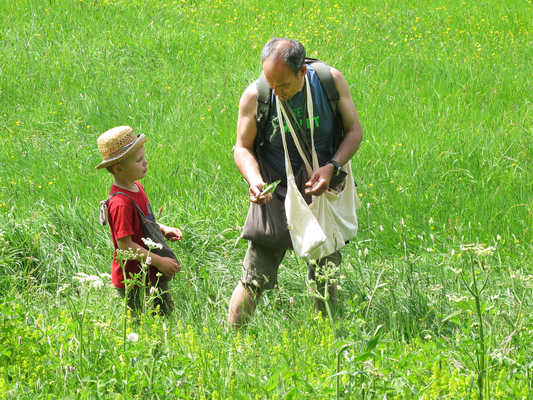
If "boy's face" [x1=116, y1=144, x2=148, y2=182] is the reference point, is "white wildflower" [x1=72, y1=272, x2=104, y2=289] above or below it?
above

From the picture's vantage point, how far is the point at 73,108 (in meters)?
7.98

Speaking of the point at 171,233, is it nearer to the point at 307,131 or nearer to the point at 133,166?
the point at 133,166

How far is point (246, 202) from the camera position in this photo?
17.8 feet

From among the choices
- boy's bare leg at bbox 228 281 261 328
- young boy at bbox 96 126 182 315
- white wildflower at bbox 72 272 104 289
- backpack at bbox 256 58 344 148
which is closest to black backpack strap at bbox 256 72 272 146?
backpack at bbox 256 58 344 148

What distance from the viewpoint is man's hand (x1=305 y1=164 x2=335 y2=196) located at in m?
3.60

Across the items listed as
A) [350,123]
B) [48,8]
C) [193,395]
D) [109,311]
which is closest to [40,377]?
[193,395]

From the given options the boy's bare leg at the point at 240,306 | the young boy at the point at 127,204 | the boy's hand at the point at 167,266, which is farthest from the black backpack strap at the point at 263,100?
the boy's bare leg at the point at 240,306

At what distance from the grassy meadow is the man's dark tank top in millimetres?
621

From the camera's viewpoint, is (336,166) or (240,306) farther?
(240,306)

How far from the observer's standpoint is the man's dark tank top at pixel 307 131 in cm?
371

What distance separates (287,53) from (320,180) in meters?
0.68

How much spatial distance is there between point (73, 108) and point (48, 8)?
12.0ft

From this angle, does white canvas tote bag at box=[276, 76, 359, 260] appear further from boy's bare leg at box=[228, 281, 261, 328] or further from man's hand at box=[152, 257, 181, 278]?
man's hand at box=[152, 257, 181, 278]

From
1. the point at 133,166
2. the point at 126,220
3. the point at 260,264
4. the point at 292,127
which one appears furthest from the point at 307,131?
the point at 126,220
